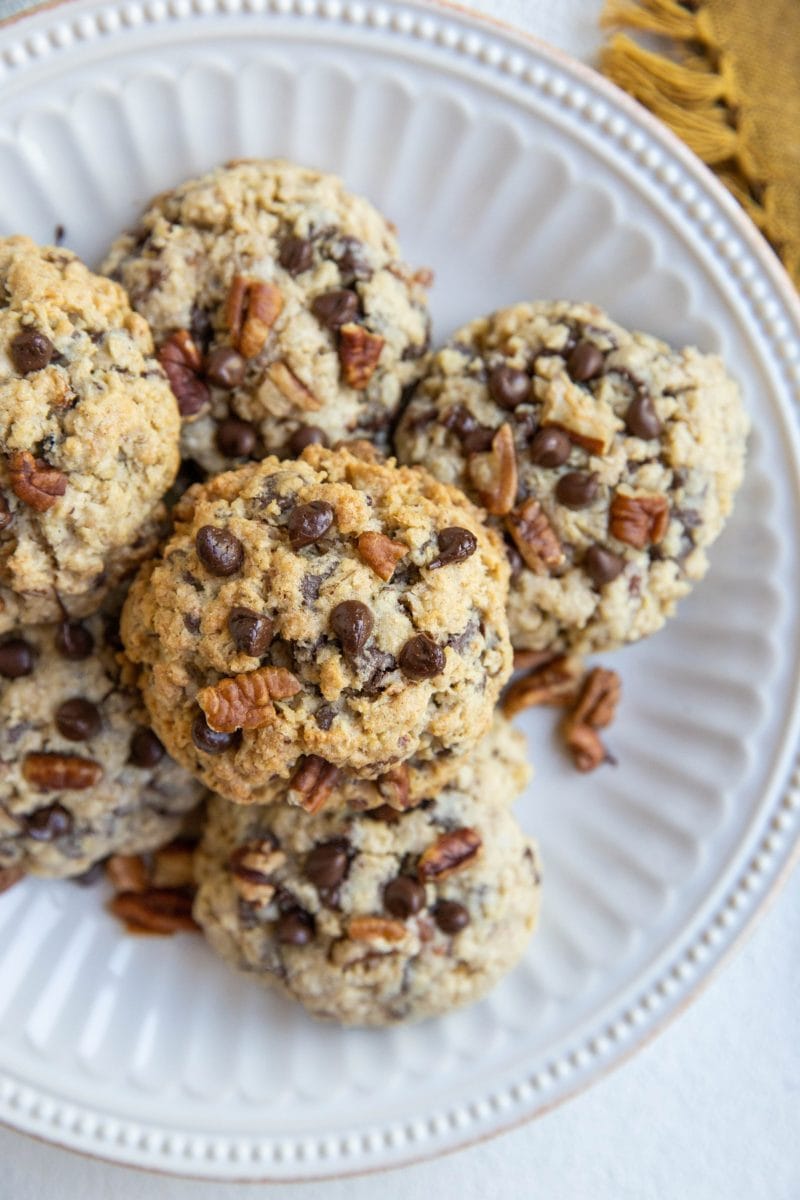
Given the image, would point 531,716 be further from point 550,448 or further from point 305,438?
point 305,438

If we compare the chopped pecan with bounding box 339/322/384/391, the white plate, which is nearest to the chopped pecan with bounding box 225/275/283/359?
the chopped pecan with bounding box 339/322/384/391

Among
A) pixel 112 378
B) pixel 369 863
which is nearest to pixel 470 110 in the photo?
pixel 112 378

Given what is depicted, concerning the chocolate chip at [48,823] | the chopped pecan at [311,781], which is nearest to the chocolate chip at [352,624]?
the chopped pecan at [311,781]

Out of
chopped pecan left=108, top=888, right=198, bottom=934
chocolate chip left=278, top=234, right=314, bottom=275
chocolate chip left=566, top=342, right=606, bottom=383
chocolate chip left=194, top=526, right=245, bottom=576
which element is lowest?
chopped pecan left=108, top=888, right=198, bottom=934

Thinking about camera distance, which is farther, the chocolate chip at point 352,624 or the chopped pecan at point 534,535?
the chopped pecan at point 534,535

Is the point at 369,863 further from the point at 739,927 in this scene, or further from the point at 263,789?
the point at 739,927

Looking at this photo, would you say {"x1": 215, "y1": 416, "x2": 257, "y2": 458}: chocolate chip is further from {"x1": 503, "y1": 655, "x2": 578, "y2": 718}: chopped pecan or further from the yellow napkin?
the yellow napkin

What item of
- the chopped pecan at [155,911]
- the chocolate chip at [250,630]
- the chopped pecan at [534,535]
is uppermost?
the chopped pecan at [534,535]

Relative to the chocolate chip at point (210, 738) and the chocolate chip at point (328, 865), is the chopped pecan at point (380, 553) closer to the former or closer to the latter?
the chocolate chip at point (210, 738)
